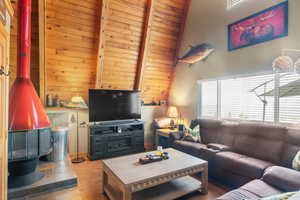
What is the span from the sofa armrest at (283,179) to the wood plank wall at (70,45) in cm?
Result: 367

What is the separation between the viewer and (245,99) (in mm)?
3328

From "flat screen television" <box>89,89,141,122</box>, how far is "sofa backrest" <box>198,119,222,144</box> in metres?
1.64

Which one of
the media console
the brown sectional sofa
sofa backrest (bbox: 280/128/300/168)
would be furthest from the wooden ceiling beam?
sofa backrest (bbox: 280/128/300/168)

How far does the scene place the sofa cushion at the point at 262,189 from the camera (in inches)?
64.7

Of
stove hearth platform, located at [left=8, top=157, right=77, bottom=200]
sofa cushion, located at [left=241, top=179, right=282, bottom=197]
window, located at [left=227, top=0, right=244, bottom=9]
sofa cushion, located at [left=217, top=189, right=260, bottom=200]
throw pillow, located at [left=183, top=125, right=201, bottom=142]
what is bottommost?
stove hearth platform, located at [left=8, top=157, right=77, bottom=200]

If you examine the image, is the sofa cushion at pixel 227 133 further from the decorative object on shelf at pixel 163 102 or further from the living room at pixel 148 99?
the decorative object on shelf at pixel 163 102

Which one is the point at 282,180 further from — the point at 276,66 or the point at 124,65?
the point at 124,65

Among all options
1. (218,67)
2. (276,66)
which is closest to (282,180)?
(276,66)

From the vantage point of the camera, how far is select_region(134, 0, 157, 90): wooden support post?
3.77 m

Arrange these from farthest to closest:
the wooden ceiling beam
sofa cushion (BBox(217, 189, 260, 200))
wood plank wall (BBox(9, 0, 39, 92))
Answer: the wooden ceiling beam → wood plank wall (BBox(9, 0, 39, 92)) → sofa cushion (BBox(217, 189, 260, 200))

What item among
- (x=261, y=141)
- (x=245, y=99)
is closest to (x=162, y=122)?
(x=245, y=99)

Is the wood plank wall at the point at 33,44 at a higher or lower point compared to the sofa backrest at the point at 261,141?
higher

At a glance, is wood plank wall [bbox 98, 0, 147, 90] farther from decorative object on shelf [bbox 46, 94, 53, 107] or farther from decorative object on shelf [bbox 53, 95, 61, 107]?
decorative object on shelf [bbox 46, 94, 53, 107]

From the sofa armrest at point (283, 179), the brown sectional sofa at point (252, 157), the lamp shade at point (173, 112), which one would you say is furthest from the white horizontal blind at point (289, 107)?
the lamp shade at point (173, 112)
